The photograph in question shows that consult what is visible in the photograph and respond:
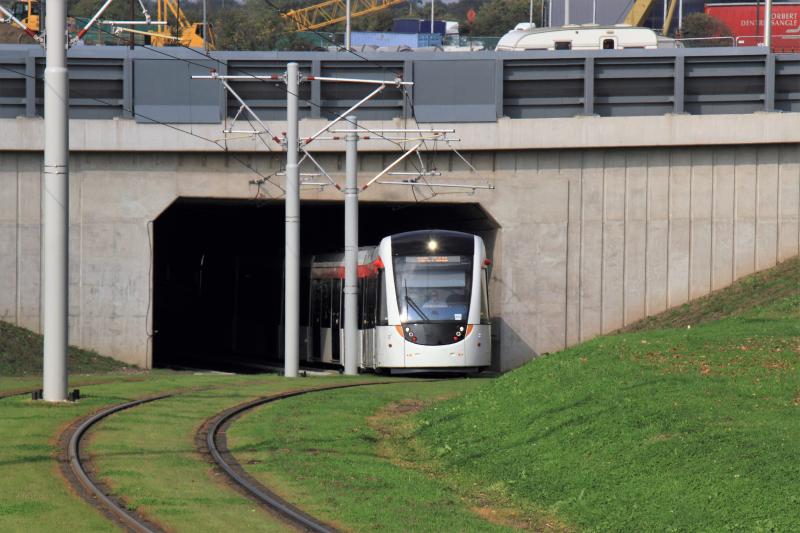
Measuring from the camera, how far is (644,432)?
1407 cm

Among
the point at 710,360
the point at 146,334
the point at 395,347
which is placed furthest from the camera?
the point at 146,334

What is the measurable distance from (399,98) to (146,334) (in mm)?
9267

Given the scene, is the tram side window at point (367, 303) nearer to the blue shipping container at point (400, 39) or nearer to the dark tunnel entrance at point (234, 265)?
the dark tunnel entrance at point (234, 265)

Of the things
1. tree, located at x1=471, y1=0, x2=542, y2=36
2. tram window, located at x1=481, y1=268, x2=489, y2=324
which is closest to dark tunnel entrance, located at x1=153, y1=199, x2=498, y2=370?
tram window, located at x1=481, y1=268, x2=489, y2=324

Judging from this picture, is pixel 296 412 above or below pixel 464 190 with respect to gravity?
below

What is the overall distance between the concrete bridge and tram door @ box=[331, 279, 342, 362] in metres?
3.17

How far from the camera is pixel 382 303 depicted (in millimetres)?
31094

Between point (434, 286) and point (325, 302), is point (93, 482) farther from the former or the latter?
point (325, 302)

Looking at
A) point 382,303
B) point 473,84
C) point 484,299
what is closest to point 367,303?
point 382,303

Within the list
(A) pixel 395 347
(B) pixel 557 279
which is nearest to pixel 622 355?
(A) pixel 395 347

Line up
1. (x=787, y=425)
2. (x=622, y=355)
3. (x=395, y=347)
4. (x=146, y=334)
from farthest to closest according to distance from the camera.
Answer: (x=146, y=334), (x=395, y=347), (x=622, y=355), (x=787, y=425)

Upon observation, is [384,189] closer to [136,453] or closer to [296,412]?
[296,412]

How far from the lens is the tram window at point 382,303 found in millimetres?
30891

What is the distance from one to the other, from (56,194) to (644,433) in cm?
928
